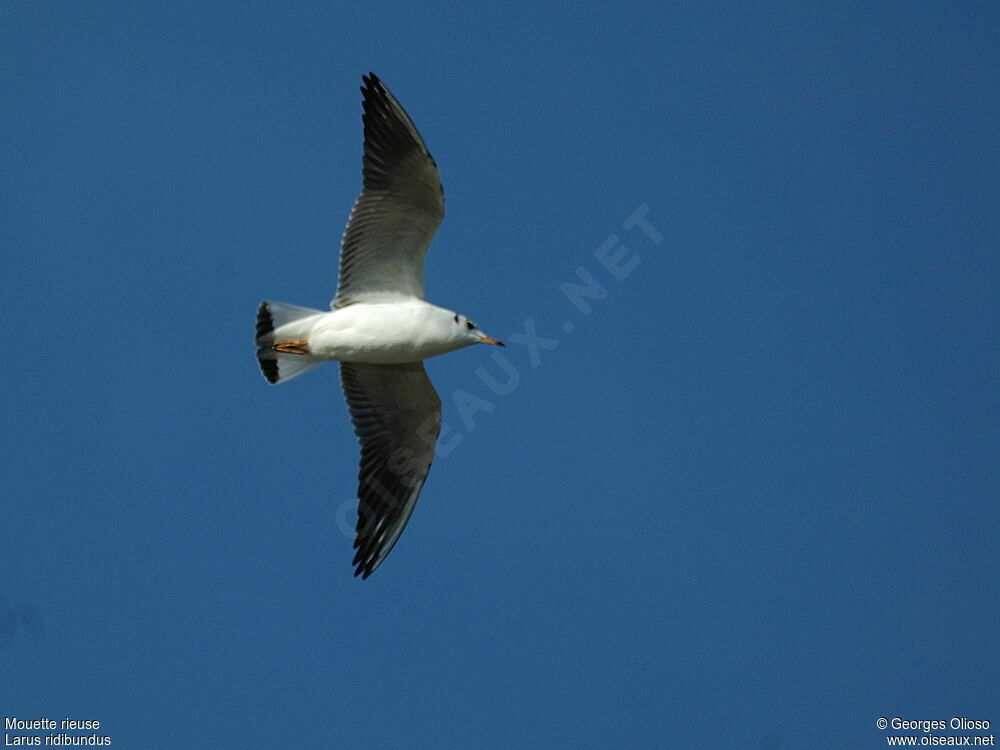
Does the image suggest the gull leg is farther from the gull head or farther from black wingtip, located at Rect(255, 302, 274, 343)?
the gull head

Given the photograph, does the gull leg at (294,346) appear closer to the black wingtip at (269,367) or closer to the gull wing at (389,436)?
the black wingtip at (269,367)

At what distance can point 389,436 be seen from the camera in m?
10.2

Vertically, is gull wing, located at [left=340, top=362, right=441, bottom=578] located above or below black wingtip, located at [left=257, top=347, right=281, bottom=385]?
below

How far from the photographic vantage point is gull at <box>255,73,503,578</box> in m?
9.39

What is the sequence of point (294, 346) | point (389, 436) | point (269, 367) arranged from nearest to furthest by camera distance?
point (294, 346)
point (269, 367)
point (389, 436)

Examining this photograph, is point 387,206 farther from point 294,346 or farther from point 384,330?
point 294,346

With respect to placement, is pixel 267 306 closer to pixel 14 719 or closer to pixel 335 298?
pixel 335 298

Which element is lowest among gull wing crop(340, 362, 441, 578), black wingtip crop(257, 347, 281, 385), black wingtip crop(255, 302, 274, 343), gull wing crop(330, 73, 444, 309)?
gull wing crop(340, 362, 441, 578)

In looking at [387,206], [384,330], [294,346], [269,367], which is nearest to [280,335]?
[294,346]

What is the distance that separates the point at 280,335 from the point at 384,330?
2.29 feet

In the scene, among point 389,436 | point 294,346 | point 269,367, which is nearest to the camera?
point 294,346

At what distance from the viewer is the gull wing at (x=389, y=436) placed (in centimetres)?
1008

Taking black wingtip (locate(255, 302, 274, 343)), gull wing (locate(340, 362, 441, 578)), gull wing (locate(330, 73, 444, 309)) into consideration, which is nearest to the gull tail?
black wingtip (locate(255, 302, 274, 343))

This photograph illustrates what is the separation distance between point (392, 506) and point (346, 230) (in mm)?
1944
